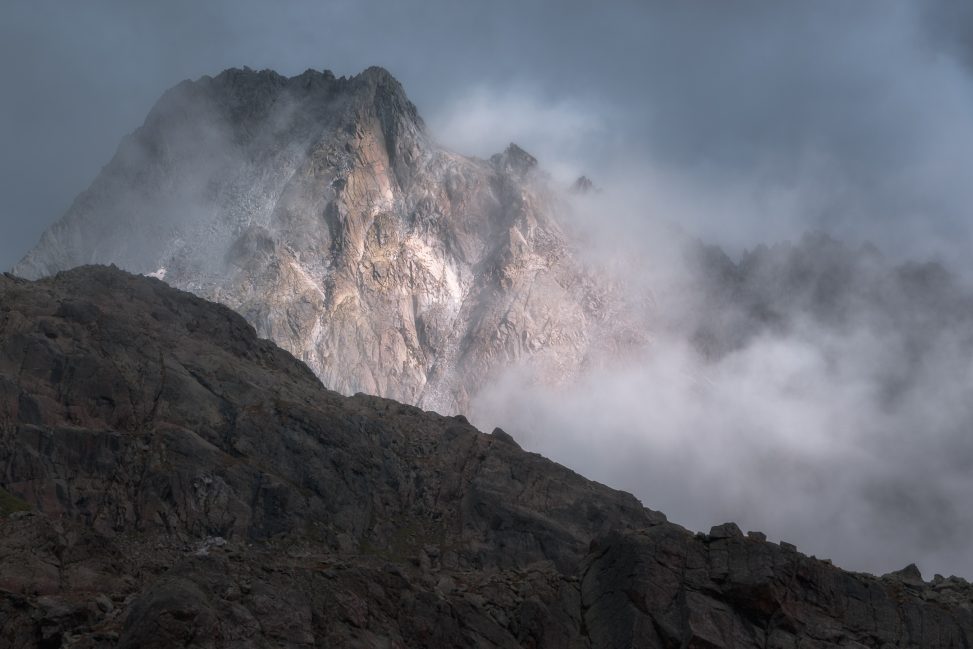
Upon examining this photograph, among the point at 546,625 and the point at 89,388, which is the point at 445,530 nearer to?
the point at 89,388

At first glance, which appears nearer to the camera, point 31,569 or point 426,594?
point 31,569

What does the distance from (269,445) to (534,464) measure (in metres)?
30.2

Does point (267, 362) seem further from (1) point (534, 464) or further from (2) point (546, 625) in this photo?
(2) point (546, 625)

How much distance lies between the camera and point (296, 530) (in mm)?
116562

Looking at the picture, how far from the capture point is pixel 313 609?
218 ft

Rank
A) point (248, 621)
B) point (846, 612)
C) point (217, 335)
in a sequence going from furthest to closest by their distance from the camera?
1. point (217, 335)
2. point (846, 612)
3. point (248, 621)

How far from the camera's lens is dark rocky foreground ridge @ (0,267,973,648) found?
66125 millimetres

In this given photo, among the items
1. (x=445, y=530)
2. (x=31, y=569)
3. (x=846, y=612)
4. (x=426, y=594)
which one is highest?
(x=445, y=530)

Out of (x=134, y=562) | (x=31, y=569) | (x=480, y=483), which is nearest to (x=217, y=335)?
(x=480, y=483)

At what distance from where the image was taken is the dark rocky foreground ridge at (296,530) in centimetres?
6612

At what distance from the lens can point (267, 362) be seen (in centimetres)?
15012

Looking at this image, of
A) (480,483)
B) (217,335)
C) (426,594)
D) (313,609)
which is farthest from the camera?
(217,335)

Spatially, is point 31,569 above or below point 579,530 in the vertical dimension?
below

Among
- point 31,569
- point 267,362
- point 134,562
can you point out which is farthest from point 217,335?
point 31,569
